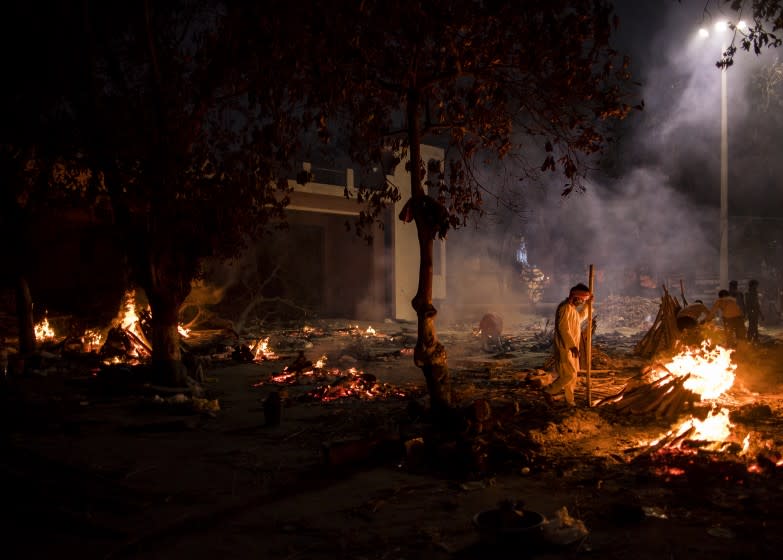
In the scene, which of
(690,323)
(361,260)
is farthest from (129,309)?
(690,323)

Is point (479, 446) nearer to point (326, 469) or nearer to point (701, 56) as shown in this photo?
point (326, 469)

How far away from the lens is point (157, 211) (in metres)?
9.80

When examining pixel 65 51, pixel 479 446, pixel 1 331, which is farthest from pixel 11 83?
pixel 479 446

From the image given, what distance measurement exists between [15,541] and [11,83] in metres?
8.73

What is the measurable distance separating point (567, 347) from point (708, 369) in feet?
7.46

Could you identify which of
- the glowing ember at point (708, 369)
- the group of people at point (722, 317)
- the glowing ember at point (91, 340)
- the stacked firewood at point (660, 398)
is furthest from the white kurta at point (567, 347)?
the glowing ember at point (91, 340)

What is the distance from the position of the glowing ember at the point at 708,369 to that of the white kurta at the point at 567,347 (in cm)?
147

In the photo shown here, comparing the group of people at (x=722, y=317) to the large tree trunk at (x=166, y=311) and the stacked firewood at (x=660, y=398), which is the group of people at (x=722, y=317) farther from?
the large tree trunk at (x=166, y=311)

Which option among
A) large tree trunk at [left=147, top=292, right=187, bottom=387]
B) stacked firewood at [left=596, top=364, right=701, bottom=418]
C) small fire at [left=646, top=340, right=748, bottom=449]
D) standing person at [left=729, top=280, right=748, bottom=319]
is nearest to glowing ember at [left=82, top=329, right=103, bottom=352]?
large tree trunk at [left=147, top=292, right=187, bottom=387]

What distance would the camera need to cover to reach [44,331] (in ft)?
47.5

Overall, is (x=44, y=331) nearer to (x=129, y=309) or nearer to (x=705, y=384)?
(x=129, y=309)

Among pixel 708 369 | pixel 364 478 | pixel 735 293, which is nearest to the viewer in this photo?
pixel 364 478

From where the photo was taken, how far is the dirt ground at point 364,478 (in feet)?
14.1

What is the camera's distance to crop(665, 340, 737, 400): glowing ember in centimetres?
862
